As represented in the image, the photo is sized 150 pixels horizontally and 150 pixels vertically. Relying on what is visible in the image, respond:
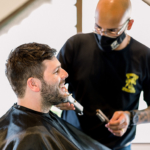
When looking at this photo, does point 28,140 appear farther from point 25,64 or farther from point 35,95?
point 25,64

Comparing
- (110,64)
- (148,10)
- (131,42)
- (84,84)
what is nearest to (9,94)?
(84,84)

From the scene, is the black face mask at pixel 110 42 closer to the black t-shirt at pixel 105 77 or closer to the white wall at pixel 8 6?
the black t-shirt at pixel 105 77

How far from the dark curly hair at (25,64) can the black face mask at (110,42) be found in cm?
43

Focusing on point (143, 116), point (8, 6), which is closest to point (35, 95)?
point (143, 116)

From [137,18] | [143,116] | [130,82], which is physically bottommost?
[143,116]

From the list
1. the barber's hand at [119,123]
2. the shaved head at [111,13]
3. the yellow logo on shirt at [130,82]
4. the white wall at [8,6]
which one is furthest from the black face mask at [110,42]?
the white wall at [8,6]

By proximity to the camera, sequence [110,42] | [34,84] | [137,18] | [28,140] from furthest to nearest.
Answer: [137,18] < [110,42] < [34,84] < [28,140]

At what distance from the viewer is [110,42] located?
144 centimetres

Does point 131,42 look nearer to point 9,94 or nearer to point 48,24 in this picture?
point 48,24

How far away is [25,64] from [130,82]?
2.68ft

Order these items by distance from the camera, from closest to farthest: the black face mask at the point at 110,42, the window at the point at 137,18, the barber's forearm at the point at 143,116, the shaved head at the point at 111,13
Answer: the shaved head at the point at 111,13, the black face mask at the point at 110,42, the barber's forearm at the point at 143,116, the window at the point at 137,18

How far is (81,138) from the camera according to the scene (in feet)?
4.92

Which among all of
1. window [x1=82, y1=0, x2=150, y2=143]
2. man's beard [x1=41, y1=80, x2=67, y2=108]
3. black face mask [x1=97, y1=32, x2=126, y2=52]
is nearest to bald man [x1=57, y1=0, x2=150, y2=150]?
black face mask [x1=97, y1=32, x2=126, y2=52]

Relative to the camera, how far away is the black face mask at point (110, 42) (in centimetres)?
143
